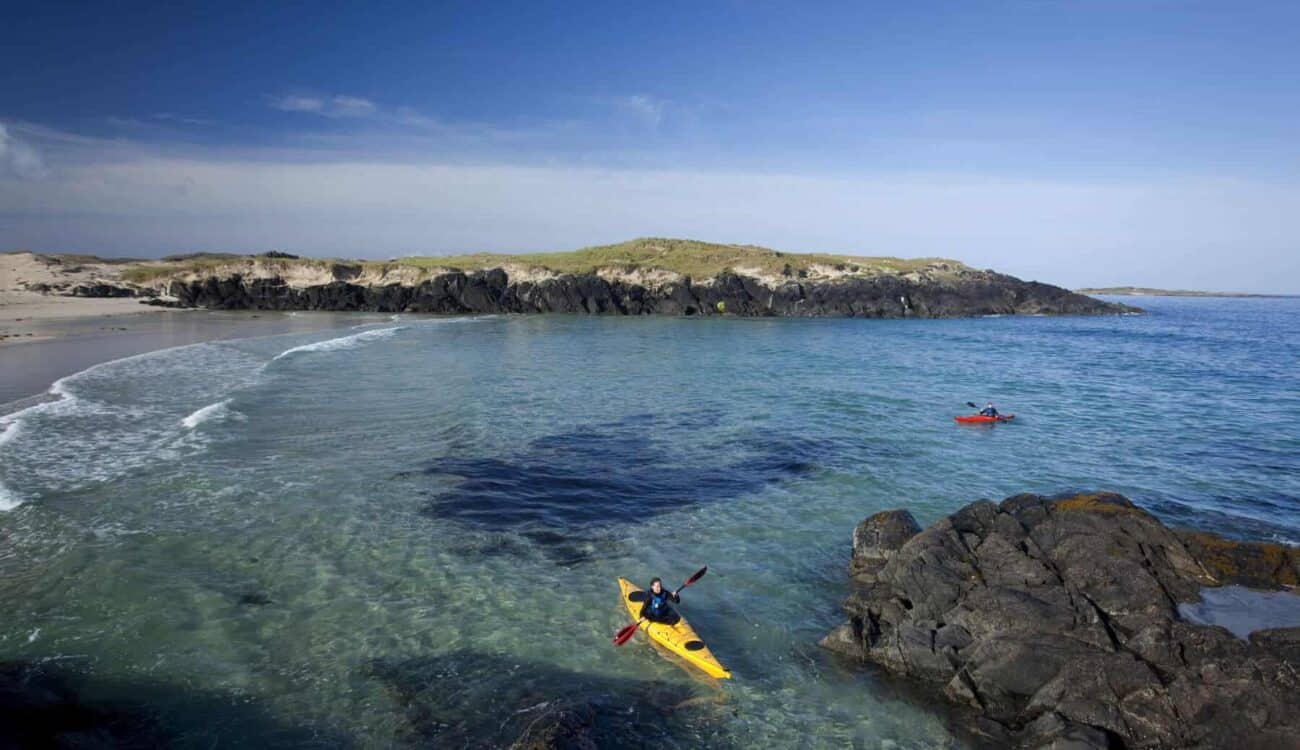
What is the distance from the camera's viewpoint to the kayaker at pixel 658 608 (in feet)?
46.9

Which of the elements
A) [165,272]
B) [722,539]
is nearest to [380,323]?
[165,272]

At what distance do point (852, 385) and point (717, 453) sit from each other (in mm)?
19297

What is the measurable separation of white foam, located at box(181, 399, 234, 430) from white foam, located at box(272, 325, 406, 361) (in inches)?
669

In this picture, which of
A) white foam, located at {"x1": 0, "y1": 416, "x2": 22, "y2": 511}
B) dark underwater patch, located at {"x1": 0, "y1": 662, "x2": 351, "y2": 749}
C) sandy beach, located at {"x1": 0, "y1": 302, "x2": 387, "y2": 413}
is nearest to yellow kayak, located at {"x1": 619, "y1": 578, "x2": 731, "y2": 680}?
dark underwater patch, located at {"x1": 0, "y1": 662, "x2": 351, "y2": 749}

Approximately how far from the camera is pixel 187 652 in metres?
13.3

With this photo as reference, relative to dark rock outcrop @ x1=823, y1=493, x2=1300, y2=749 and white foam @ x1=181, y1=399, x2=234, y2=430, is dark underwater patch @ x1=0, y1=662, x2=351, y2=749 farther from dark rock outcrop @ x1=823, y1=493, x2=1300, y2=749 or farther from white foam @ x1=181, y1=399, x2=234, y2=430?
white foam @ x1=181, y1=399, x2=234, y2=430

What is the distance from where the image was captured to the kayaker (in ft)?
46.9

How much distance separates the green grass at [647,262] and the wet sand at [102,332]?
54.0 ft

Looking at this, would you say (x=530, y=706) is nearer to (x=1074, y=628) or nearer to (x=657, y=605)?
(x=657, y=605)

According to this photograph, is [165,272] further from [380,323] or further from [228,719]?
[228,719]

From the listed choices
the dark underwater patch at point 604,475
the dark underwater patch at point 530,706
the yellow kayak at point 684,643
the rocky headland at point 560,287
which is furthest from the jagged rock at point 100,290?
the yellow kayak at point 684,643

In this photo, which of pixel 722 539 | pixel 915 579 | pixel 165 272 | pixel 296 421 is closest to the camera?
pixel 915 579

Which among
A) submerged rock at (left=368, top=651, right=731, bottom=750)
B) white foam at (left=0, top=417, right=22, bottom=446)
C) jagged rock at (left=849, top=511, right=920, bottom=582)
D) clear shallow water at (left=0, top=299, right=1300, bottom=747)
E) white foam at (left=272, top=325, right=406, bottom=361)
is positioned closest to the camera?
submerged rock at (left=368, top=651, right=731, bottom=750)

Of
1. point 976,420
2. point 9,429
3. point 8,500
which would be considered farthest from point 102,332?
point 976,420
